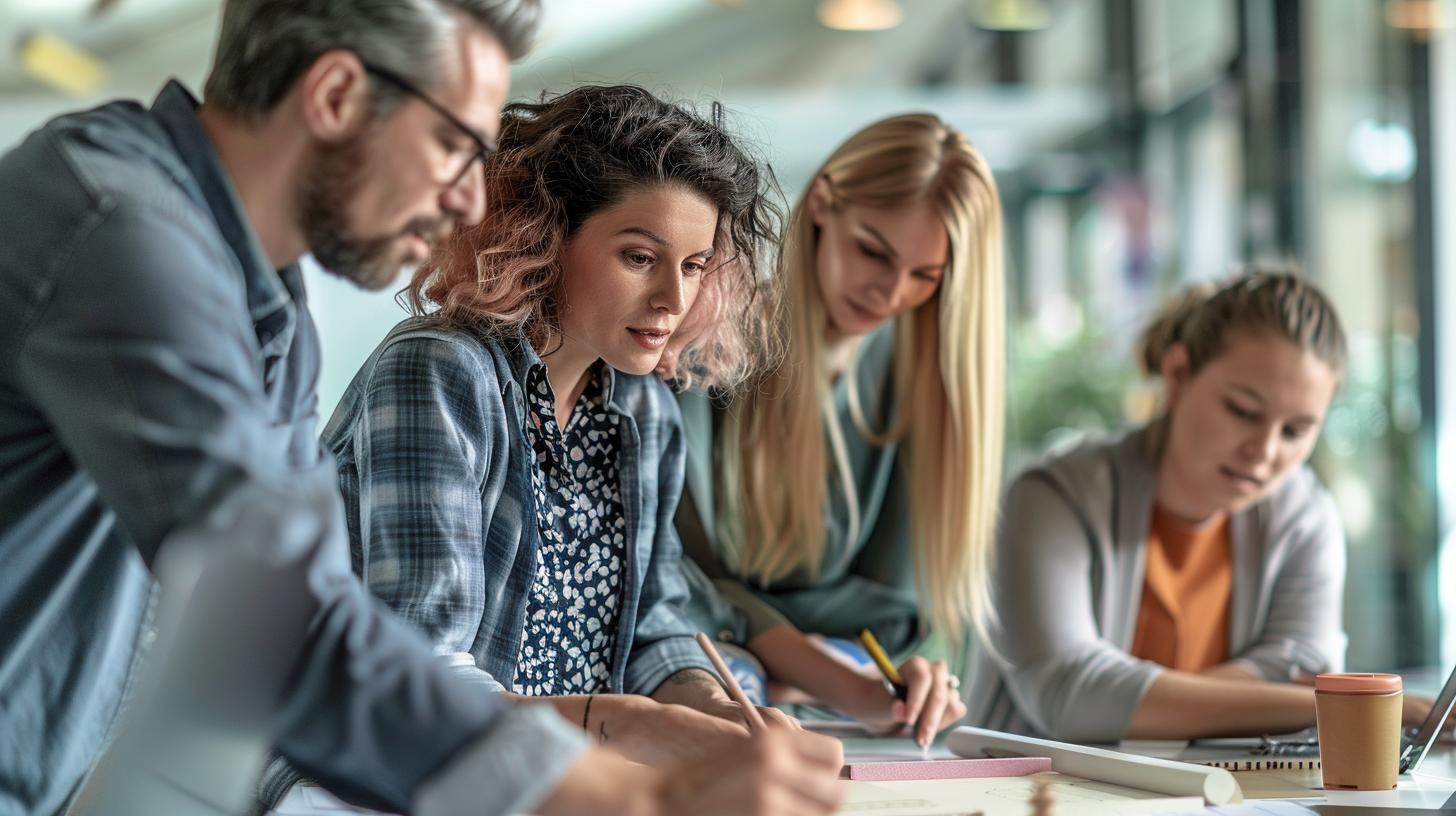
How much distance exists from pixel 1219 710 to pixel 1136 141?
15.6 ft

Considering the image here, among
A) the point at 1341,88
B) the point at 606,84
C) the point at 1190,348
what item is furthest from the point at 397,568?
the point at 1341,88

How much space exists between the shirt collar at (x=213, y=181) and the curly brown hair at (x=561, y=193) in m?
0.38

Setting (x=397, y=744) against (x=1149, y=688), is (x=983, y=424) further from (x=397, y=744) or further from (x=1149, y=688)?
(x=397, y=744)

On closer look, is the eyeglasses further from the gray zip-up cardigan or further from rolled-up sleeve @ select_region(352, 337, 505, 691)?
the gray zip-up cardigan

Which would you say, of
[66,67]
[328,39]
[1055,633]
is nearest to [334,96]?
[328,39]

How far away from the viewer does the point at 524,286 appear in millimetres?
1354

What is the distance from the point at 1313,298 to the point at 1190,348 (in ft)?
0.58

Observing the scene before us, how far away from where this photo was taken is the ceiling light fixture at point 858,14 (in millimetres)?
6043

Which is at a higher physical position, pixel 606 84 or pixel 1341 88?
pixel 1341 88

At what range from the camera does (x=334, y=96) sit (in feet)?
2.95

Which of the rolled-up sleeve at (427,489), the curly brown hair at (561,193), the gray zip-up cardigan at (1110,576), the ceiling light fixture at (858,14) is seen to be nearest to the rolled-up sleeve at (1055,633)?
the gray zip-up cardigan at (1110,576)

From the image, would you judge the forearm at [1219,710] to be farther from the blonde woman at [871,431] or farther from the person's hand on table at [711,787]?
the person's hand on table at [711,787]

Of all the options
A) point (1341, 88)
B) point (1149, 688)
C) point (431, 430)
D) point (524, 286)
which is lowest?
point (1149, 688)

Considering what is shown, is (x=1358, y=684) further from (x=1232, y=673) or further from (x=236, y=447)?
(x=236, y=447)
